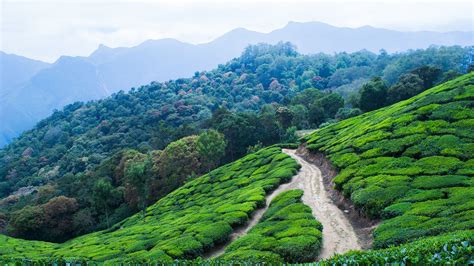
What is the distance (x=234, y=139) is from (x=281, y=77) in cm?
7967

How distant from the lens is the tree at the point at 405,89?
54.6m

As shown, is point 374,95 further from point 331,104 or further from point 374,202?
point 374,202

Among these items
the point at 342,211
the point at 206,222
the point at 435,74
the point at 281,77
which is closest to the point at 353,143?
the point at 342,211

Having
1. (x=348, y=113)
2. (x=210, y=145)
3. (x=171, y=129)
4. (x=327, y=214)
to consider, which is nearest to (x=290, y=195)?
(x=327, y=214)

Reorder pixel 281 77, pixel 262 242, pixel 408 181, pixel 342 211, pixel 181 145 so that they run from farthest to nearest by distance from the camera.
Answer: pixel 281 77
pixel 181 145
pixel 342 211
pixel 408 181
pixel 262 242

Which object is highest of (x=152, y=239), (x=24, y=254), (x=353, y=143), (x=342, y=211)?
(x=353, y=143)

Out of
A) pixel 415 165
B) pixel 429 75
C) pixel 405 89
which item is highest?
pixel 429 75

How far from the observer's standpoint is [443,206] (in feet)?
59.7

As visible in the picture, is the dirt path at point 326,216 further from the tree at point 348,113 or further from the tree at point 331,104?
the tree at point 331,104

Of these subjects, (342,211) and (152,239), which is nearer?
(342,211)

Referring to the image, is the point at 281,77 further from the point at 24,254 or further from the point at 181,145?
the point at 24,254

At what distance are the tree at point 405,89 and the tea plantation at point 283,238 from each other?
35455 mm

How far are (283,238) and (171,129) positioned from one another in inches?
2307

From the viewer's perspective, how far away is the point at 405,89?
5456 cm
